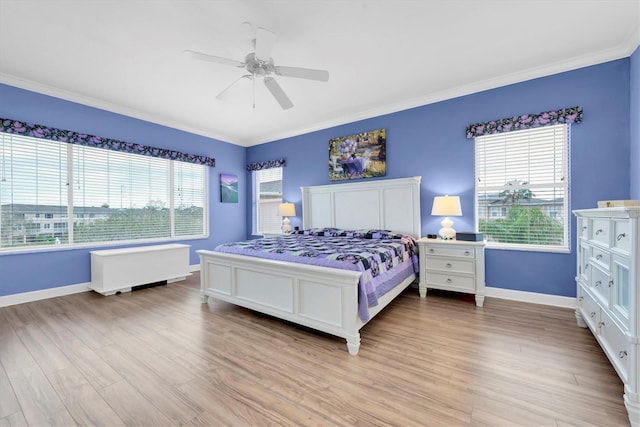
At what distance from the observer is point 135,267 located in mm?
3889

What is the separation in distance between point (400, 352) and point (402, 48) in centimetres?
285

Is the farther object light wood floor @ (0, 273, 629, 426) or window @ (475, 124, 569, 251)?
window @ (475, 124, 569, 251)

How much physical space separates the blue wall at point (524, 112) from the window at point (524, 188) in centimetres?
11

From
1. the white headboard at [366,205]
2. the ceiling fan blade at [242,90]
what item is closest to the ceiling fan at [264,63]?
the ceiling fan blade at [242,90]

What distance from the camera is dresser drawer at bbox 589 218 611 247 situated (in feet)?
5.93

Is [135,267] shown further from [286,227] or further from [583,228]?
[583,228]

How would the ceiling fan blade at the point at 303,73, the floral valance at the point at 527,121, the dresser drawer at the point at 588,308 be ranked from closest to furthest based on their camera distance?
the dresser drawer at the point at 588,308 → the ceiling fan blade at the point at 303,73 → the floral valance at the point at 527,121

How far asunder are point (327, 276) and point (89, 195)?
13.0 feet

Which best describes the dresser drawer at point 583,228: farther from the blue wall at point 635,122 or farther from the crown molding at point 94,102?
the crown molding at point 94,102

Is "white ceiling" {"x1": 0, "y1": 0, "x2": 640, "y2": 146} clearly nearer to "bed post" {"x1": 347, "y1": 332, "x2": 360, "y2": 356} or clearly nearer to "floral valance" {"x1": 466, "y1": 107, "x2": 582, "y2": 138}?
"floral valance" {"x1": 466, "y1": 107, "x2": 582, "y2": 138}

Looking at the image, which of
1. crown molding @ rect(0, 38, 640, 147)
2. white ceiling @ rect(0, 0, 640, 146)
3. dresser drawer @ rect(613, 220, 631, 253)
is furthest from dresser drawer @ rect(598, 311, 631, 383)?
crown molding @ rect(0, 38, 640, 147)

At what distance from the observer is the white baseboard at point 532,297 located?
2.96 metres

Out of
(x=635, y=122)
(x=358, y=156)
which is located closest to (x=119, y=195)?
(x=358, y=156)

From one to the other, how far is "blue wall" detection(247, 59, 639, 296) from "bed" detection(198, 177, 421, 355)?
0.32 m
